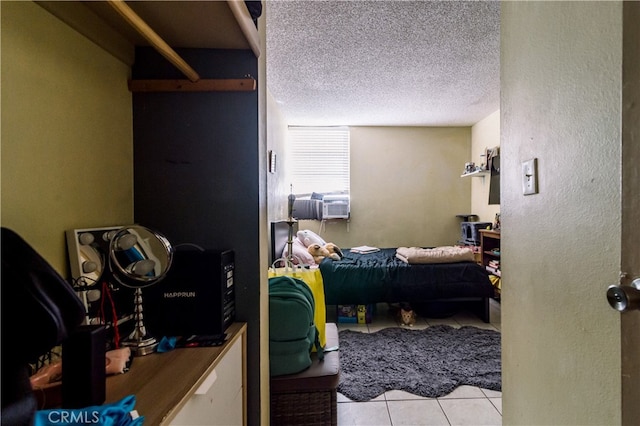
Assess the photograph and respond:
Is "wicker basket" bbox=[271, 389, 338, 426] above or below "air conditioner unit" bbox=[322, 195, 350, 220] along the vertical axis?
below

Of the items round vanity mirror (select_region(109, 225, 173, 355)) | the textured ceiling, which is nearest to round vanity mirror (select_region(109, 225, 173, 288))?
round vanity mirror (select_region(109, 225, 173, 355))

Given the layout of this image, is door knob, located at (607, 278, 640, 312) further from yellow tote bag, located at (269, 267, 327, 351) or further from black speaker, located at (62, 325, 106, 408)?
yellow tote bag, located at (269, 267, 327, 351)

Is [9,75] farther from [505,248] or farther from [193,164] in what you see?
[505,248]

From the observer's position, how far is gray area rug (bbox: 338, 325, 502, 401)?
204cm

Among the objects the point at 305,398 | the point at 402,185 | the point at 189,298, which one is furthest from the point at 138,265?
the point at 402,185

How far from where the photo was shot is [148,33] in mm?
794

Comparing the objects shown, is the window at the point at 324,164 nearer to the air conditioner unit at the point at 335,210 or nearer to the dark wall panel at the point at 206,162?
the air conditioner unit at the point at 335,210

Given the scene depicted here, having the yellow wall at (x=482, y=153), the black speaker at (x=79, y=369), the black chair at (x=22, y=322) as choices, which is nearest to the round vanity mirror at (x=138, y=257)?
the black speaker at (x=79, y=369)

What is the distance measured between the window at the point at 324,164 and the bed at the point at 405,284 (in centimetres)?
182

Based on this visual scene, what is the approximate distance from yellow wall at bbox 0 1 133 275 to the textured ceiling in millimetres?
1358

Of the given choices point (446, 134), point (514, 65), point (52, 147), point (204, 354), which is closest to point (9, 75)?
point (52, 147)

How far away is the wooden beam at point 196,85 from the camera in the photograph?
3.71ft

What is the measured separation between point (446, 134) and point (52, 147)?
488 centimetres

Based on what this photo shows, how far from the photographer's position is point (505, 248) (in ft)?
3.90
